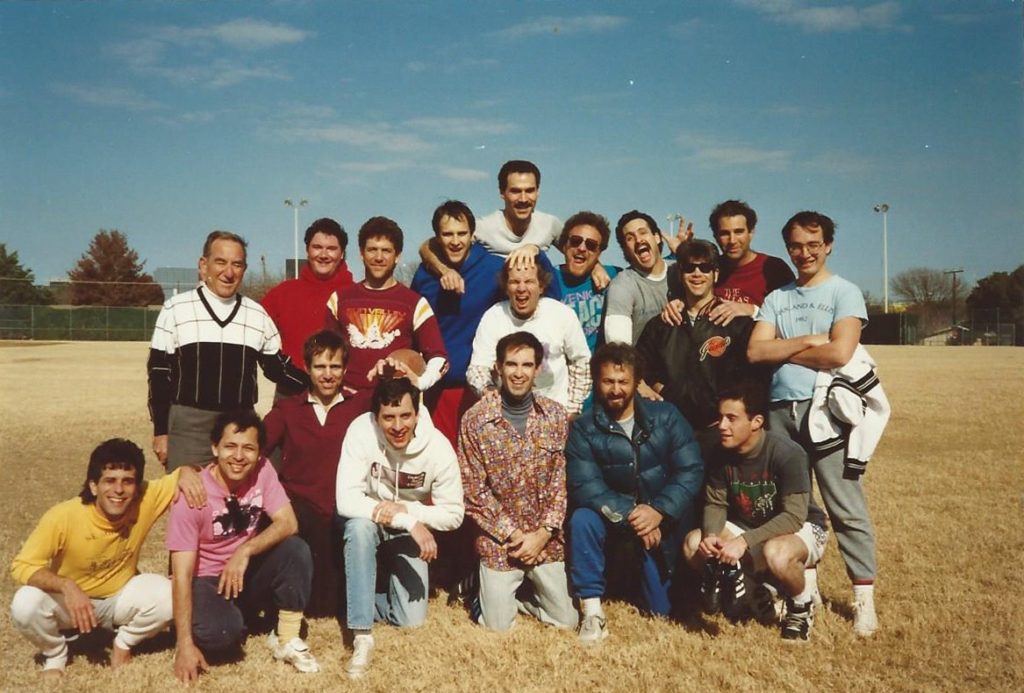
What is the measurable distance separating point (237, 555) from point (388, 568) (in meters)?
0.94

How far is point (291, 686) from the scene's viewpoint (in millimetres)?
3920

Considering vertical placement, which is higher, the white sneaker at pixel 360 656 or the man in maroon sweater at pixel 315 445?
the man in maroon sweater at pixel 315 445

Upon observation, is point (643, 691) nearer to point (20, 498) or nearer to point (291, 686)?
point (291, 686)

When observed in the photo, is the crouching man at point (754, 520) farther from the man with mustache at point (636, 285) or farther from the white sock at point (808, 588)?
the man with mustache at point (636, 285)

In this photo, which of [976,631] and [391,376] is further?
[391,376]

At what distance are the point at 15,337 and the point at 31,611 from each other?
5093 cm

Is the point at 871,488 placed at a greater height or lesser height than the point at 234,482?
lesser

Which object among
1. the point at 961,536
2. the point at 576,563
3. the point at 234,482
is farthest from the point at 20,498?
the point at 961,536

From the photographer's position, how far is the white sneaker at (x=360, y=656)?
400cm

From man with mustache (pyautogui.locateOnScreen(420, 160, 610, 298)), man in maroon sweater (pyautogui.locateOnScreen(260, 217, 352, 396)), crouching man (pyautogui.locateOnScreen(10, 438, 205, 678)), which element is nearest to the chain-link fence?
man in maroon sweater (pyautogui.locateOnScreen(260, 217, 352, 396))

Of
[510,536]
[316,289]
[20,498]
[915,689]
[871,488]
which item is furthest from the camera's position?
[871,488]

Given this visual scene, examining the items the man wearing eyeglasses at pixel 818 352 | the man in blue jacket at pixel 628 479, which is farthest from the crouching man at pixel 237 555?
the man wearing eyeglasses at pixel 818 352

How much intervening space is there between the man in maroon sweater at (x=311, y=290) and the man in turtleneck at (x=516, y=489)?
1.44 meters

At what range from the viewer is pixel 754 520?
15.3 feet
